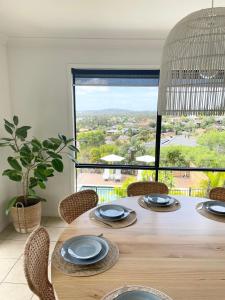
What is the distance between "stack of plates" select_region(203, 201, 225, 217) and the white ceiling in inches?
67.4

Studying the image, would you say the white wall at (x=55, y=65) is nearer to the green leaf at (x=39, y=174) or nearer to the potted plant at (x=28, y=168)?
the potted plant at (x=28, y=168)

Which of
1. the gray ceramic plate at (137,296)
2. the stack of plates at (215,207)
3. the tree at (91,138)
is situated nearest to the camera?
the gray ceramic plate at (137,296)

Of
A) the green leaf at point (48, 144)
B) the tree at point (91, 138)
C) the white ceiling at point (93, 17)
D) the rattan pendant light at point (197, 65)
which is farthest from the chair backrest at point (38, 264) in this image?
the tree at point (91, 138)

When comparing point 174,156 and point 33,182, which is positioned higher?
point 174,156

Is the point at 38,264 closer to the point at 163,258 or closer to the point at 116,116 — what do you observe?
the point at 163,258

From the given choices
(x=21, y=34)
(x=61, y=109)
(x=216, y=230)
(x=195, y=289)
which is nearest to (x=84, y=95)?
(x=61, y=109)

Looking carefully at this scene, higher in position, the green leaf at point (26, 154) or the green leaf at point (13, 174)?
the green leaf at point (26, 154)

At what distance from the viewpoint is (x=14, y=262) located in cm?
253

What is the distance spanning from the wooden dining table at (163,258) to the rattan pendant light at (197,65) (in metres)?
0.81

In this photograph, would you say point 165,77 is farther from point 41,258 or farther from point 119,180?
point 119,180

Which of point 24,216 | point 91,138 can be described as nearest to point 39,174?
point 24,216

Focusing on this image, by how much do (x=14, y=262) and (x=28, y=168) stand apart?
1.08 meters

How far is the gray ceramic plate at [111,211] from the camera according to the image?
1.78m

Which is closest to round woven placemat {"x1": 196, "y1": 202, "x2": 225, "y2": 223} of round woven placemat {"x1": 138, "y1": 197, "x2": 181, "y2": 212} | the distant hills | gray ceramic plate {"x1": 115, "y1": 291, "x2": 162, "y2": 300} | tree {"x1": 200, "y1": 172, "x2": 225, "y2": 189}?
round woven placemat {"x1": 138, "y1": 197, "x2": 181, "y2": 212}
